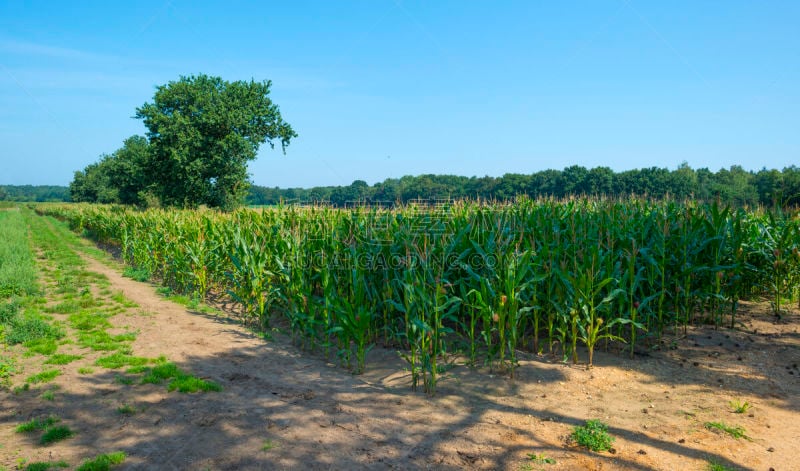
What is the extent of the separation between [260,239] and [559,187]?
Answer: 208 ft

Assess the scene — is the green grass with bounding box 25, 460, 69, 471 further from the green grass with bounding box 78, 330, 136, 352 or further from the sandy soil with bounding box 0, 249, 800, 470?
the green grass with bounding box 78, 330, 136, 352

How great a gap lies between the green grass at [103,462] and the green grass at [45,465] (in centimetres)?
17

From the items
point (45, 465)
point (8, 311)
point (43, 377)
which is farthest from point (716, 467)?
point (8, 311)

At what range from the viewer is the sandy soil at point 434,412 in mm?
3887

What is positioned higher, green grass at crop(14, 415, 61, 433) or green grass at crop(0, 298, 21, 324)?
green grass at crop(0, 298, 21, 324)

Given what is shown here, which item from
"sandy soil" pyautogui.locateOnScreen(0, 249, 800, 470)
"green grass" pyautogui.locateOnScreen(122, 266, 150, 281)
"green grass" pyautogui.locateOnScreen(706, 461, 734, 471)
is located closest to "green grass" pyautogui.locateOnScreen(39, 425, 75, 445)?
"sandy soil" pyautogui.locateOnScreen(0, 249, 800, 470)

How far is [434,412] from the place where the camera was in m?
4.80

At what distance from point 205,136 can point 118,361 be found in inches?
1161

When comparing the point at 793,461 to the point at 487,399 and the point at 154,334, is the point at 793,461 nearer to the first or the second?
the point at 487,399

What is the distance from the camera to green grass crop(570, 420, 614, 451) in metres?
3.96

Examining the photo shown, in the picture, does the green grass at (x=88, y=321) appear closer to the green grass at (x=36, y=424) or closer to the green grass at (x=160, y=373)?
the green grass at (x=160, y=373)

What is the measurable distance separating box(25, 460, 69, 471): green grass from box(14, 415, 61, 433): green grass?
86cm

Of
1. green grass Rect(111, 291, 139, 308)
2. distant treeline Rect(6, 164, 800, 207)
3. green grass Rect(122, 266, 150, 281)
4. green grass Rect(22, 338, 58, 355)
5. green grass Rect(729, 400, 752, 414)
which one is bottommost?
green grass Rect(122, 266, 150, 281)

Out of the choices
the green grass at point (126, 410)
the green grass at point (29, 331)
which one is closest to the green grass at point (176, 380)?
the green grass at point (126, 410)
